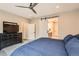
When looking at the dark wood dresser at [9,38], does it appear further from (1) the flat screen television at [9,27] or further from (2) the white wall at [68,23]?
(2) the white wall at [68,23]

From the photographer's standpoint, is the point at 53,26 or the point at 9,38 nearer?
the point at 53,26

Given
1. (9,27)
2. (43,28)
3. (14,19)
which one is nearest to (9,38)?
(9,27)

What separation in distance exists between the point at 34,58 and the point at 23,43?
890 millimetres

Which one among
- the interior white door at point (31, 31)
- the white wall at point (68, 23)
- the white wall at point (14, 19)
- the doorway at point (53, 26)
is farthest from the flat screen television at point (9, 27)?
the white wall at point (68, 23)

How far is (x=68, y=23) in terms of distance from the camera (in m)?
1.61

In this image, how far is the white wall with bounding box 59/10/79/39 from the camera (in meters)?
1.55

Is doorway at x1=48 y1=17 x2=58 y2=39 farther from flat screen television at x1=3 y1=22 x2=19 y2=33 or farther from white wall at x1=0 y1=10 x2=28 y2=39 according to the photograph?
flat screen television at x1=3 y1=22 x2=19 y2=33

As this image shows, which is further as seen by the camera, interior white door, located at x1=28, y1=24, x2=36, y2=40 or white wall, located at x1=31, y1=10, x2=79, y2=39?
interior white door, located at x1=28, y1=24, x2=36, y2=40

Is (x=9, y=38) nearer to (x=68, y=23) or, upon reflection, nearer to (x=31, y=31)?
(x=31, y=31)

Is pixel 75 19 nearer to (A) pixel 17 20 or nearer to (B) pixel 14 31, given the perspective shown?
(A) pixel 17 20

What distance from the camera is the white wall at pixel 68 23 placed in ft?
5.10

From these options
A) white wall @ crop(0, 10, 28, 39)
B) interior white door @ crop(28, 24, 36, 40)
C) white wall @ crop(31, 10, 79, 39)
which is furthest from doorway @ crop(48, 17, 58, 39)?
white wall @ crop(0, 10, 28, 39)

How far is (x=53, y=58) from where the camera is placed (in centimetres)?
99

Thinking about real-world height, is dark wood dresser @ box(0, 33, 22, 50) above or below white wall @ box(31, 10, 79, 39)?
below
